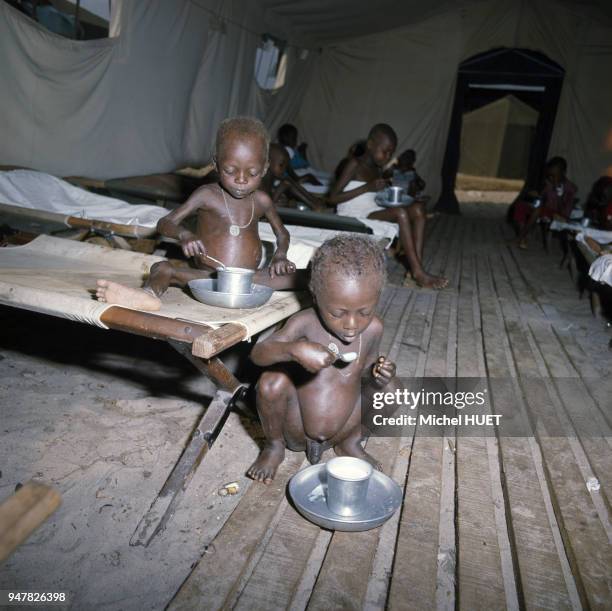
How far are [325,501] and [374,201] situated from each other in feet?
11.7

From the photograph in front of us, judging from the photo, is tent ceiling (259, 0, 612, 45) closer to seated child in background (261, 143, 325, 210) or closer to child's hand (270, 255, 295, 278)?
seated child in background (261, 143, 325, 210)

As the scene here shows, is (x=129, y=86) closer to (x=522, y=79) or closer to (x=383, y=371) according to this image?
(x=383, y=371)

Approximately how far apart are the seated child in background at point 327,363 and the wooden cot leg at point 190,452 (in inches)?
4.9

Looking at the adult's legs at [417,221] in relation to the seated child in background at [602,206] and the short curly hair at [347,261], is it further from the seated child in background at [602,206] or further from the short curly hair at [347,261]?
the short curly hair at [347,261]

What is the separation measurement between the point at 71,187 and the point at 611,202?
564 centimetres

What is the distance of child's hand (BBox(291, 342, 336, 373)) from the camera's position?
147cm

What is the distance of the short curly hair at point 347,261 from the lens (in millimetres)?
1577

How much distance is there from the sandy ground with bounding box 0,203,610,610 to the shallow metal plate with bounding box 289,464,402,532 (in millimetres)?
248

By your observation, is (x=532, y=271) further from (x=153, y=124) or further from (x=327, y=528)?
(x=327, y=528)

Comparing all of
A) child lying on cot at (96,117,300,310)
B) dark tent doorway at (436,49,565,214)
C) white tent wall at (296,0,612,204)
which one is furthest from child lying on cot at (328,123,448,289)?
dark tent doorway at (436,49,565,214)

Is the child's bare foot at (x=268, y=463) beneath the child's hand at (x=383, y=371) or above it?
beneath

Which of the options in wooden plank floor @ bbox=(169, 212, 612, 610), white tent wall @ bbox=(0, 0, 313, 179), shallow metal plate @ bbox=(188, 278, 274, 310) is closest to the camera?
wooden plank floor @ bbox=(169, 212, 612, 610)

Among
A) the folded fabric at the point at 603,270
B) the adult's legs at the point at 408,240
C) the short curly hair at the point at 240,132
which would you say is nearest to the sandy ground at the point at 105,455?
the short curly hair at the point at 240,132

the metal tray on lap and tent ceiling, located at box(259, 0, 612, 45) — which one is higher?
tent ceiling, located at box(259, 0, 612, 45)
